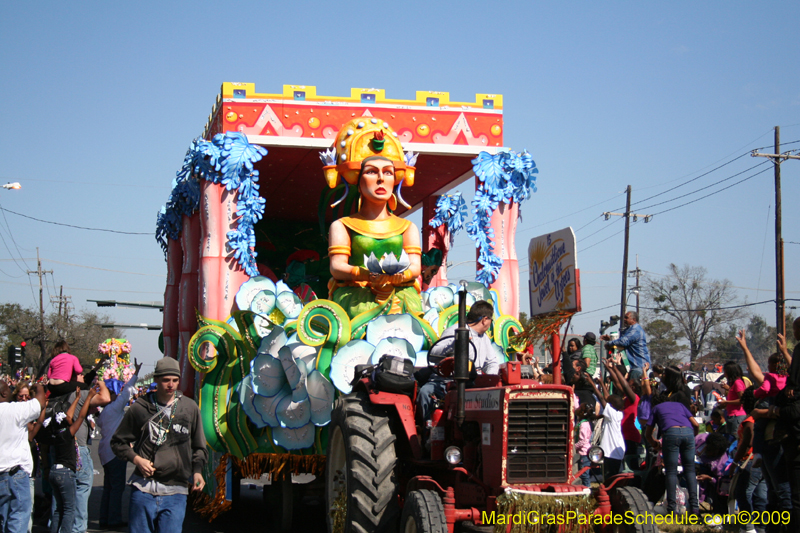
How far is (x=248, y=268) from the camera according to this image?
909cm

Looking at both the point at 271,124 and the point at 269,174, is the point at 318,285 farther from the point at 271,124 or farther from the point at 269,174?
the point at 271,124

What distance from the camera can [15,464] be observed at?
6.13 metres

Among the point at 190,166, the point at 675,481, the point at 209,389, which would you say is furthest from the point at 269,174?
the point at 675,481

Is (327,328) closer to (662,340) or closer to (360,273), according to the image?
(360,273)

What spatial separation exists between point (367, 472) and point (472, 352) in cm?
122

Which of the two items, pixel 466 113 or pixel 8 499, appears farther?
pixel 466 113

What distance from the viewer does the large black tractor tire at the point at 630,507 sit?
4801 millimetres

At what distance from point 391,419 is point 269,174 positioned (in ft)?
20.3

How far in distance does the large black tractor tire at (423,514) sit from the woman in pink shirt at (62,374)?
14.0 ft

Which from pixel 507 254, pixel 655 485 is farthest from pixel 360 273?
pixel 655 485

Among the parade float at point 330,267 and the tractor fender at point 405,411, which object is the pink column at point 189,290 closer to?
the parade float at point 330,267

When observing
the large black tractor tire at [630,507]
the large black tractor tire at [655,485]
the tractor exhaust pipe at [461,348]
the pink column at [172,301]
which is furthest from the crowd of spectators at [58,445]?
the large black tractor tire at [655,485]

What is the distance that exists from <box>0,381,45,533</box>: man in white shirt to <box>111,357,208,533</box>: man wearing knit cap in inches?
54.9

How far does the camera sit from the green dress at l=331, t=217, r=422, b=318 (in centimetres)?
823
